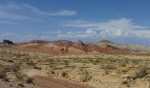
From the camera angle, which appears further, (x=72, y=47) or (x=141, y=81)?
(x=72, y=47)

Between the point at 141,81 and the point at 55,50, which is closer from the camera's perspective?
the point at 141,81

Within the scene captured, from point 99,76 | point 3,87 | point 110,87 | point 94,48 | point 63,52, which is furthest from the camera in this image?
point 94,48

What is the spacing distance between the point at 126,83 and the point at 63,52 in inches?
4155

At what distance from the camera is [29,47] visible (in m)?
159

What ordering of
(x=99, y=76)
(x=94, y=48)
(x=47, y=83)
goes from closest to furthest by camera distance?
1. (x=47, y=83)
2. (x=99, y=76)
3. (x=94, y=48)

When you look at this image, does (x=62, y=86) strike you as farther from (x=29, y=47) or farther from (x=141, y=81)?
(x=29, y=47)

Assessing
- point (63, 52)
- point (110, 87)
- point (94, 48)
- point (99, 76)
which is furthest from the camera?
point (94, 48)

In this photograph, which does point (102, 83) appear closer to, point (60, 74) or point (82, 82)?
point (82, 82)

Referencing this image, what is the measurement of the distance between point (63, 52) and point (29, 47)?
71.0 ft

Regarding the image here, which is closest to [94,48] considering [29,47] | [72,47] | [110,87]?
[72,47]

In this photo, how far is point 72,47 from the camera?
151 meters

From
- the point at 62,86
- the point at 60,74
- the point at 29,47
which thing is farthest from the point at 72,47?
the point at 62,86

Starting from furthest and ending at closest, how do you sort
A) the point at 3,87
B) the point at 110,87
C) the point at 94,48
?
1. the point at 94,48
2. the point at 110,87
3. the point at 3,87

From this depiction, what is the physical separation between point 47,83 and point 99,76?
8782 mm
